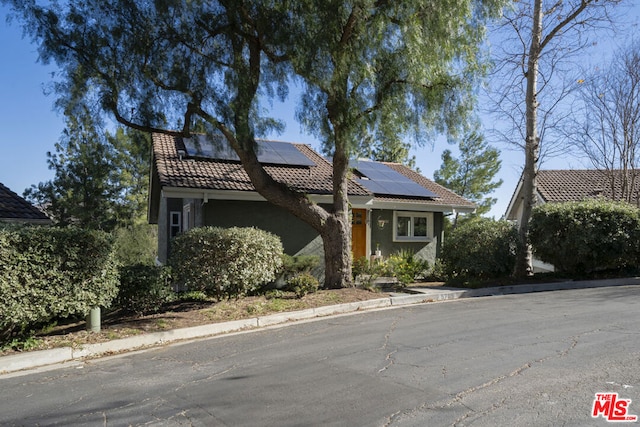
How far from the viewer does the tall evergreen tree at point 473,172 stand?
3072 cm

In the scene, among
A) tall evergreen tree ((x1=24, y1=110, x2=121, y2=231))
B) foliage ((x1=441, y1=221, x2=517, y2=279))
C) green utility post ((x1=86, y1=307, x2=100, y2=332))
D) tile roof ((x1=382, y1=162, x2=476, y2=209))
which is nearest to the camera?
green utility post ((x1=86, y1=307, x2=100, y2=332))

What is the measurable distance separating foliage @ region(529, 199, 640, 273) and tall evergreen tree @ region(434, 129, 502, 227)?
54.4 ft

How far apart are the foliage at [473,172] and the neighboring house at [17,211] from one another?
2436 cm

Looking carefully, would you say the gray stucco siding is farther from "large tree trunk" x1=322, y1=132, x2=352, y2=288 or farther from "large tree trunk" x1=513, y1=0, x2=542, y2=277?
"large tree trunk" x1=513, y1=0, x2=542, y2=277

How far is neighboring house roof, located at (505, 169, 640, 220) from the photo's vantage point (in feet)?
71.9

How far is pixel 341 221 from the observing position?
11.4 m

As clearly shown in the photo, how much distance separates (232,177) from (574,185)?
60.3 feet

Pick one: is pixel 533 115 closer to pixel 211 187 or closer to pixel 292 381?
pixel 211 187

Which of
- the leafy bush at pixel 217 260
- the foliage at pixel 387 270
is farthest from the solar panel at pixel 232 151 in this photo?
the foliage at pixel 387 270

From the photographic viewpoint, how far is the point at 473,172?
30.8 meters

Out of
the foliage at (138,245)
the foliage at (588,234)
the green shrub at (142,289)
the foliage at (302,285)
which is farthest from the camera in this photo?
the foliage at (138,245)

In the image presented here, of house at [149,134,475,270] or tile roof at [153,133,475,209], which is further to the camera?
house at [149,134,475,270]

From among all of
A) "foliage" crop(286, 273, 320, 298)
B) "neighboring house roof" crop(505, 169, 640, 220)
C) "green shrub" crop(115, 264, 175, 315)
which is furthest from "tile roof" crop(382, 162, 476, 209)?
"green shrub" crop(115, 264, 175, 315)

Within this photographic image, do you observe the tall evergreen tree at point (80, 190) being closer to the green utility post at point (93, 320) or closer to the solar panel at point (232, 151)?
the solar panel at point (232, 151)
